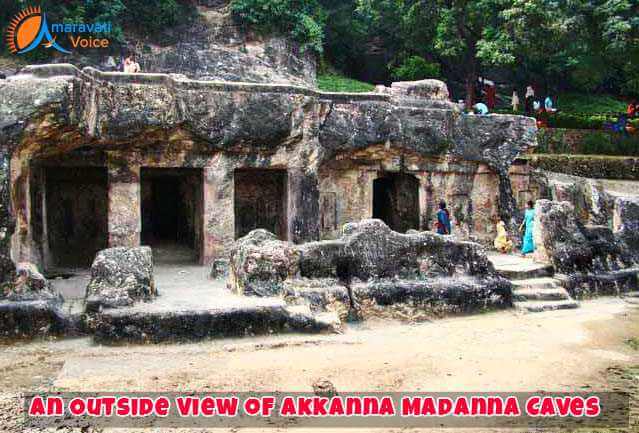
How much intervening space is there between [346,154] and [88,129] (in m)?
5.74

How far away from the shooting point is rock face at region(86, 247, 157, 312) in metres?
8.87

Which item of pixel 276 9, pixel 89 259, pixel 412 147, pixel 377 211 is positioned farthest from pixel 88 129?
pixel 276 9

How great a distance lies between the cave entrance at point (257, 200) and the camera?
1600 centimetres

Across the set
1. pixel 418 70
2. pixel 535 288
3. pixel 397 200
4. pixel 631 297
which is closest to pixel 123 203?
pixel 397 200

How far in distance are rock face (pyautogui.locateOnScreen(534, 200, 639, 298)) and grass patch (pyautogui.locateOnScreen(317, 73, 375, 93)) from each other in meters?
12.3

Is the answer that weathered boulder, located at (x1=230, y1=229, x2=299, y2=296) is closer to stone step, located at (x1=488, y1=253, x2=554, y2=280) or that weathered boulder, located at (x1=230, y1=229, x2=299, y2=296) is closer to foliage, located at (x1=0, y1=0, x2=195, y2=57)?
stone step, located at (x1=488, y1=253, x2=554, y2=280)

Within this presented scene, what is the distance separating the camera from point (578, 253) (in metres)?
12.2

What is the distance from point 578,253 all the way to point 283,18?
1502 centimetres

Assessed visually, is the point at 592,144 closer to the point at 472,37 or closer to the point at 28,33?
the point at 472,37

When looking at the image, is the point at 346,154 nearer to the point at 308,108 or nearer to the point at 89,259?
the point at 308,108

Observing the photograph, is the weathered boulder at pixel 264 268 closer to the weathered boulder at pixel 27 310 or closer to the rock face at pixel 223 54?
the weathered boulder at pixel 27 310

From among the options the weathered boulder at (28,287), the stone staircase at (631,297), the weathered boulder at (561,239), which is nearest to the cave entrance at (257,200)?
the weathered boulder at (561,239)

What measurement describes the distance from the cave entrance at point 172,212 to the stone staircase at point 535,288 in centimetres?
670

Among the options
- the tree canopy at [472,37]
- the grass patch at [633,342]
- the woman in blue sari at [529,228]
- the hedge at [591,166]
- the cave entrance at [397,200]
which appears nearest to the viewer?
the grass patch at [633,342]
